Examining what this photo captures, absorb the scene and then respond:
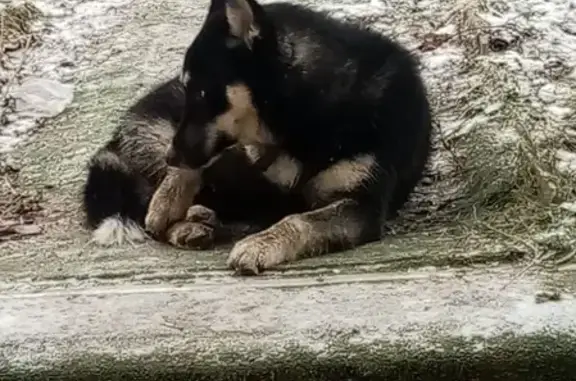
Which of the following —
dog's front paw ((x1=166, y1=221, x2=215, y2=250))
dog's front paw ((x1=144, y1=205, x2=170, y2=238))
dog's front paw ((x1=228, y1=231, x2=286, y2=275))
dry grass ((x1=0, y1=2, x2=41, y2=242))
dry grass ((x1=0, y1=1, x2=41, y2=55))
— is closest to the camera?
dog's front paw ((x1=228, y1=231, x2=286, y2=275))

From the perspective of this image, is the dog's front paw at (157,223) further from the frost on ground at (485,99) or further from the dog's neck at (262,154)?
the frost on ground at (485,99)

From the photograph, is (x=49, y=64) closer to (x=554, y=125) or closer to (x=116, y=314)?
(x=554, y=125)

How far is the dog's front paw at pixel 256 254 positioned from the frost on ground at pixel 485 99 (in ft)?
2.00

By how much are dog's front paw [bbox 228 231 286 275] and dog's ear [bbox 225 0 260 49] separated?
0.69 m

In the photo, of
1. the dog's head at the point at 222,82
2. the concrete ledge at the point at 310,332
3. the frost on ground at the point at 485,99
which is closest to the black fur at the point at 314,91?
the dog's head at the point at 222,82

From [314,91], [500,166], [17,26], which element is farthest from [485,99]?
[17,26]

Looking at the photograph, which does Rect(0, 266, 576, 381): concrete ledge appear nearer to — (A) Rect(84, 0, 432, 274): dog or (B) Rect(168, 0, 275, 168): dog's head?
(A) Rect(84, 0, 432, 274): dog

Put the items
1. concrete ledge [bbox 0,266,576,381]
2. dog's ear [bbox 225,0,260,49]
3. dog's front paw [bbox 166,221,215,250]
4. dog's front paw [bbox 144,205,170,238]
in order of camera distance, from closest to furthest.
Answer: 1. concrete ledge [bbox 0,266,576,381]
2. dog's ear [bbox 225,0,260,49]
3. dog's front paw [bbox 166,221,215,250]
4. dog's front paw [bbox 144,205,170,238]

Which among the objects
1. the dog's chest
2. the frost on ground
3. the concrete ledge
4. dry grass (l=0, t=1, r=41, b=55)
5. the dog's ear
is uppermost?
the dog's ear

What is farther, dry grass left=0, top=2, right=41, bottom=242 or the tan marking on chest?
dry grass left=0, top=2, right=41, bottom=242

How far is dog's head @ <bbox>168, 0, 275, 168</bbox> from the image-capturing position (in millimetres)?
4340

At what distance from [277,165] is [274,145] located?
0.32ft

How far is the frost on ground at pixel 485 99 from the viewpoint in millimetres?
4488

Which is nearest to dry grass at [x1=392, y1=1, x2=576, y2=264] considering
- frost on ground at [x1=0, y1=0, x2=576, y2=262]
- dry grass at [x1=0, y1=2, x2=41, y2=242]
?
frost on ground at [x1=0, y1=0, x2=576, y2=262]
